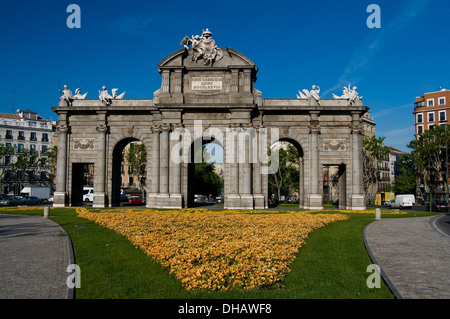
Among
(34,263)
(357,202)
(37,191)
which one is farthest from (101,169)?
(37,191)

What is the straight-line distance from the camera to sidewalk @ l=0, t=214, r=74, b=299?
9516mm

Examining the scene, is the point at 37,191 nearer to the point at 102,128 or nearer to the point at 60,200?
the point at 60,200

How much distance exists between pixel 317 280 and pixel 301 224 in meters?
11.7

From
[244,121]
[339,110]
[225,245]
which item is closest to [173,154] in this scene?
[244,121]

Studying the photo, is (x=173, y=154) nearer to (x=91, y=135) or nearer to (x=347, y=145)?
(x=91, y=135)

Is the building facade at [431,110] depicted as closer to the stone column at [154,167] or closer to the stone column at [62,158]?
the stone column at [154,167]

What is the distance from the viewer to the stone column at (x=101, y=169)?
132 feet

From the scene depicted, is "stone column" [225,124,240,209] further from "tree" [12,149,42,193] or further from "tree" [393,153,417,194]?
"tree" [393,153,417,194]

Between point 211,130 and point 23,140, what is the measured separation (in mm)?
68141

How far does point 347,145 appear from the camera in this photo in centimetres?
4038

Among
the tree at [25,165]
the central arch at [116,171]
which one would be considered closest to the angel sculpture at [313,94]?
→ the central arch at [116,171]

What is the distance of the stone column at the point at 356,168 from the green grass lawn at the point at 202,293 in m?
23.5

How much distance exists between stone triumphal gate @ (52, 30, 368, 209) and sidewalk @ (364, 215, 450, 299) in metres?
17.7

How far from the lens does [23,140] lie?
90.1 metres
